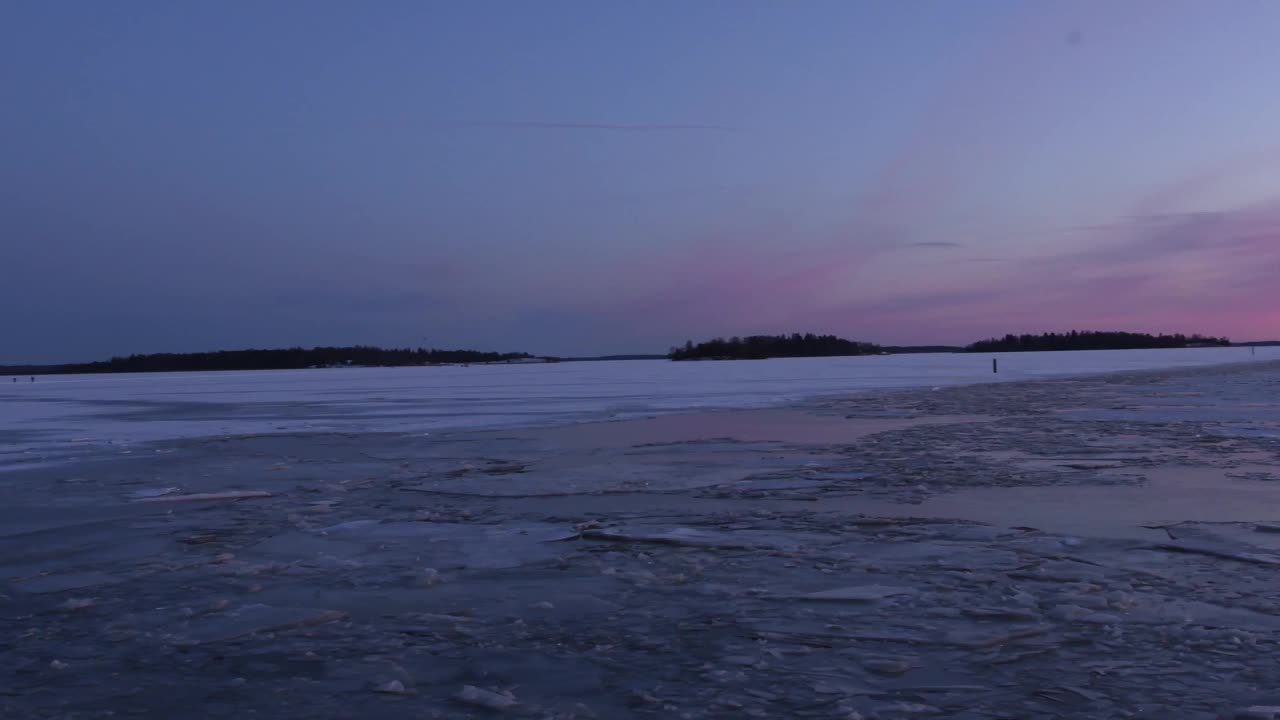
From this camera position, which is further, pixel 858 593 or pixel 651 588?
pixel 651 588

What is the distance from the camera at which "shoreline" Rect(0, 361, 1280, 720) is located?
125 inches

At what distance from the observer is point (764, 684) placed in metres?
3.22

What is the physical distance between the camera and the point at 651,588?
4594mm

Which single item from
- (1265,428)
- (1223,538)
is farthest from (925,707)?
(1265,428)

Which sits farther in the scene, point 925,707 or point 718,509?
point 718,509

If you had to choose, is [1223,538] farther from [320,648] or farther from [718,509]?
[320,648]

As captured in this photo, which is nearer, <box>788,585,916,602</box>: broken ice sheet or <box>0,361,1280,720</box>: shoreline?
<box>0,361,1280,720</box>: shoreline

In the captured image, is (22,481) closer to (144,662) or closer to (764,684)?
(144,662)

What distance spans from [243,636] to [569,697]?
152 centimetres

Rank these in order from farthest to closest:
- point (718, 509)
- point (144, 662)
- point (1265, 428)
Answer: point (1265, 428)
point (718, 509)
point (144, 662)

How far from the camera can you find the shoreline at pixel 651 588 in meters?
3.17

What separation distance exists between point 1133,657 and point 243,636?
3285 mm

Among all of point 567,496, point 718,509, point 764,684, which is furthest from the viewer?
point 567,496

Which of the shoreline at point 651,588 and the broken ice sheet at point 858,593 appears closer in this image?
the shoreline at point 651,588
